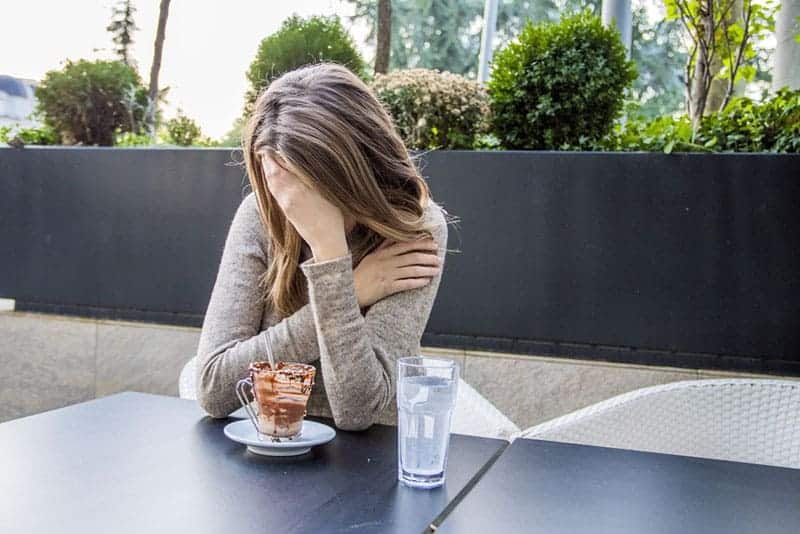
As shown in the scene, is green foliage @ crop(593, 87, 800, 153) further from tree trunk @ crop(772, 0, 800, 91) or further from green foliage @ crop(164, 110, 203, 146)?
green foliage @ crop(164, 110, 203, 146)

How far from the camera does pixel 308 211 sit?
1442 millimetres

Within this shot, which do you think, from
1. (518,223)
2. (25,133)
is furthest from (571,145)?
(25,133)

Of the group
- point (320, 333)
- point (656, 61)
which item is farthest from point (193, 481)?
point (656, 61)

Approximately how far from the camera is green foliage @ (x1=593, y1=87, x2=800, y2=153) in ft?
8.64

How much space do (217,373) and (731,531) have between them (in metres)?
0.87

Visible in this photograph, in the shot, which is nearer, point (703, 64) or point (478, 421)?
point (478, 421)

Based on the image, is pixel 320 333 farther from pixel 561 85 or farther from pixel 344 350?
pixel 561 85

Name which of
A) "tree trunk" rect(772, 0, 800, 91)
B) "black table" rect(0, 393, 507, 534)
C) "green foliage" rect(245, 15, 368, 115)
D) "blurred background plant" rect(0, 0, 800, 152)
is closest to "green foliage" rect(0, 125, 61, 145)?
"blurred background plant" rect(0, 0, 800, 152)

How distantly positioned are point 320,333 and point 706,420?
0.88 metres

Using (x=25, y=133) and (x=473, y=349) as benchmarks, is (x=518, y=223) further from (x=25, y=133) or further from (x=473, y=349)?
(x=25, y=133)

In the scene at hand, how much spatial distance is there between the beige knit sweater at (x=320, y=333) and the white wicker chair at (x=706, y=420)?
389mm

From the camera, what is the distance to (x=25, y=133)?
3840 mm

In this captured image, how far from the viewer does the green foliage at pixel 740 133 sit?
263cm

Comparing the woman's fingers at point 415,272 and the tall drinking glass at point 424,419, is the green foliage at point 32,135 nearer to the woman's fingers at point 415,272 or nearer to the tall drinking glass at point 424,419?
the woman's fingers at point 415,272
